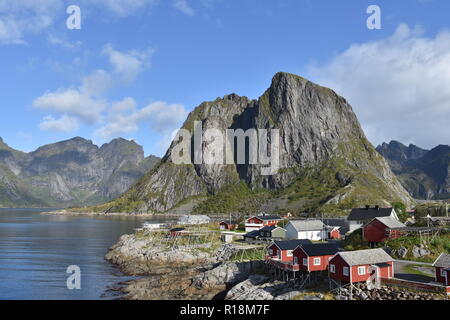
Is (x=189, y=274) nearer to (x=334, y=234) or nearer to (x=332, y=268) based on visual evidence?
(x=332, y=268)

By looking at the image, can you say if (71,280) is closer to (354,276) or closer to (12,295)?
(12,295)

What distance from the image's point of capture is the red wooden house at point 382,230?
59375 mm

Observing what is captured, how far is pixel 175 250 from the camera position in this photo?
7806 centimetres

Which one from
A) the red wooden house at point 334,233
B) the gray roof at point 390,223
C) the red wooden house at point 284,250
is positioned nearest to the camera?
the red wooden house at point 284,250

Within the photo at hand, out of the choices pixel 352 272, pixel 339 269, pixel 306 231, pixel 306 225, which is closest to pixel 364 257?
pixel 352 272

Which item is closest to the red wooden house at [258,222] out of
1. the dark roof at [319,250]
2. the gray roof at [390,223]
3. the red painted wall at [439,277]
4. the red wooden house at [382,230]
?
the red wooden house at [382,230]

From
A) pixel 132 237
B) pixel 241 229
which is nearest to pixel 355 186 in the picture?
pixel 241 229

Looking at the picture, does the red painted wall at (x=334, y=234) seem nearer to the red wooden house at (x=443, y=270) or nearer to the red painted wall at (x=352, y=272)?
the red painted wall at (x=352, y=272)

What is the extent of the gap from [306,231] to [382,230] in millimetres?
22398

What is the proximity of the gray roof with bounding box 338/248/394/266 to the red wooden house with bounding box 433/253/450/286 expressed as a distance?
5.29 m

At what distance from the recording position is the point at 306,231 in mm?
81000

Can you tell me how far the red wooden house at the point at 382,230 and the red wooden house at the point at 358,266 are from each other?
1767cm

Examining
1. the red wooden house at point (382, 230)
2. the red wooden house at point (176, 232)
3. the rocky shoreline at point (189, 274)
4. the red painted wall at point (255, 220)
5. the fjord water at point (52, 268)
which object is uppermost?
the red wooden house at point (382, 230)
